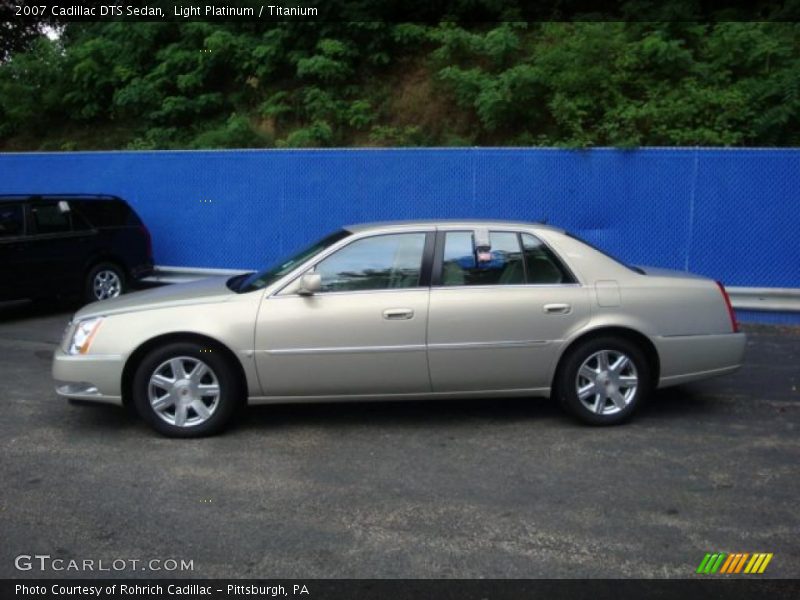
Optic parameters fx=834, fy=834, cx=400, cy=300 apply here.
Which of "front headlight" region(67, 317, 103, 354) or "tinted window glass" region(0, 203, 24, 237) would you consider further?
"tinted window glass" region(0, 203, 24, 237)

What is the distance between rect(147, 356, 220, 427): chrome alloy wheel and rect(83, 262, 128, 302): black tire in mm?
5782

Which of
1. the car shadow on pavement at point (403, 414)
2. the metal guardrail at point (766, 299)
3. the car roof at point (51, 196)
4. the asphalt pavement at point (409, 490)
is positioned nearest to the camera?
the asphalt pavement at point (409, 490)

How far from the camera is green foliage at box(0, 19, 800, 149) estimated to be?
10922 mm

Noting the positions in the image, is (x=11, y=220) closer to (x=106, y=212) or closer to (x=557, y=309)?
(x=106, y=212)

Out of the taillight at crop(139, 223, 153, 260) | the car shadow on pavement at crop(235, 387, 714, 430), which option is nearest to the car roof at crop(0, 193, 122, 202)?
the taillight at crop(139, 223, 153, 260)

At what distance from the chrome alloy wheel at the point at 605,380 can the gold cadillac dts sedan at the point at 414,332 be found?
1 cm

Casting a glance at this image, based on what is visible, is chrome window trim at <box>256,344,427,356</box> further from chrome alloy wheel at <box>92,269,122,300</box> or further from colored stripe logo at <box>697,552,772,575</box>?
chrome alloy wheel at <box>92,269,122,300</box>

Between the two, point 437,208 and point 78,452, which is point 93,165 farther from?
point 78,452

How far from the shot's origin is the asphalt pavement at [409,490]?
4020 millimetres

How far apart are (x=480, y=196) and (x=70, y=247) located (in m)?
5.34

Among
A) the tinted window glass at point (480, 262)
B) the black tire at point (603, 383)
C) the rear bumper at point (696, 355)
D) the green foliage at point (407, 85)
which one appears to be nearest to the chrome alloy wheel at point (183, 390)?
the tinted window glass at point (480, 262)

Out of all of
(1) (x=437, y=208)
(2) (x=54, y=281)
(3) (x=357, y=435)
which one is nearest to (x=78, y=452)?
(3) (x=357, y=435)
